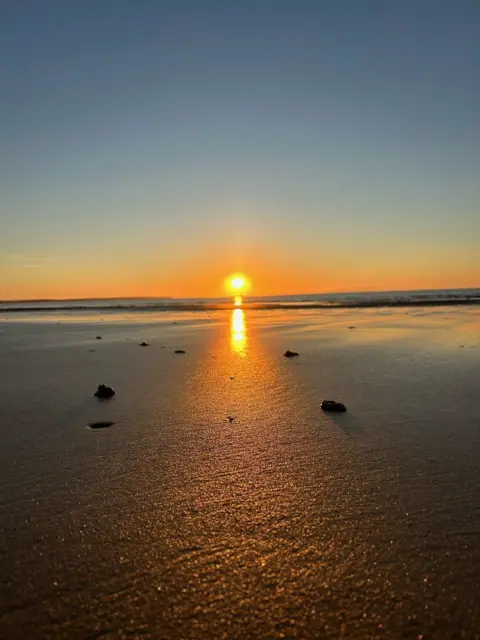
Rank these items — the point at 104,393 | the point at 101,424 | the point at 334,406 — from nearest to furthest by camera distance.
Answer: the point at 101,424
the point at 334,406
the point at 104,393

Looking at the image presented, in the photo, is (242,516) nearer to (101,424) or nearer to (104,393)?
(101,424)

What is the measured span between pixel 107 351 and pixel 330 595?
1707cm

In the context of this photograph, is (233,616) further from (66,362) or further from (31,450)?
(66,362)

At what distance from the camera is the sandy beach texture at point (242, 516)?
3092mm

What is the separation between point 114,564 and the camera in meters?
3.64

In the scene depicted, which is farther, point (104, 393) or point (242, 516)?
point (104, 393)

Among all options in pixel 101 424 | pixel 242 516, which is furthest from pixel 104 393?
pixel 242 516

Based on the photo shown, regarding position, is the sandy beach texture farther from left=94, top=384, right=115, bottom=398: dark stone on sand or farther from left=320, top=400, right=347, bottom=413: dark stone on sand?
left=94, top=384, right=115, bottom=398: dark stone on sand

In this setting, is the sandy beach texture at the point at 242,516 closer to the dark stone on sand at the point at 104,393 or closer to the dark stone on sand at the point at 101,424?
the dark stone on sand at the point at 101,424

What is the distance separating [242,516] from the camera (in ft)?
14.4

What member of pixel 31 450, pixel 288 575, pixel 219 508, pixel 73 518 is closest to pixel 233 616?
pixel 288 575

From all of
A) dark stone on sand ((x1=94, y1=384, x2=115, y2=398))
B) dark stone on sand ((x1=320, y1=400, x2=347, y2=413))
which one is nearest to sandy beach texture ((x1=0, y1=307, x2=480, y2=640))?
dark stone on sand ((x1=320, y1=400, x2=347, y2=413))

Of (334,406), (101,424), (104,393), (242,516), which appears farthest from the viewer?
(104,393)

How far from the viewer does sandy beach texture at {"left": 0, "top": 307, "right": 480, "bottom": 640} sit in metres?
3.09
